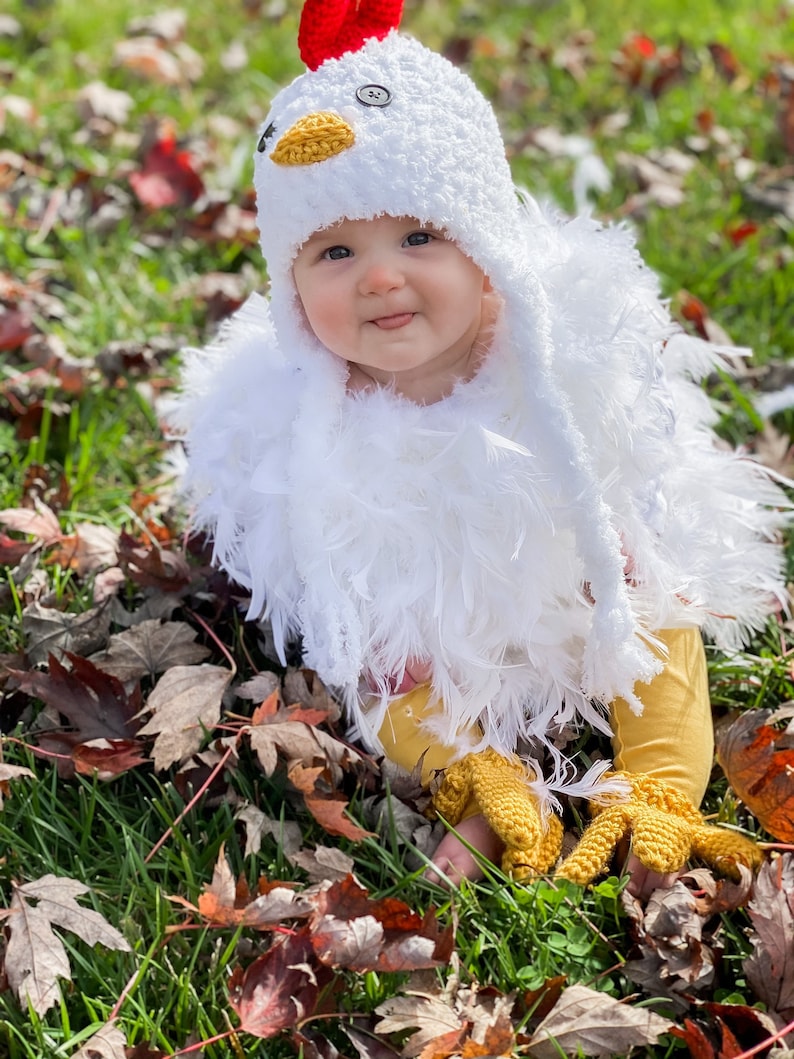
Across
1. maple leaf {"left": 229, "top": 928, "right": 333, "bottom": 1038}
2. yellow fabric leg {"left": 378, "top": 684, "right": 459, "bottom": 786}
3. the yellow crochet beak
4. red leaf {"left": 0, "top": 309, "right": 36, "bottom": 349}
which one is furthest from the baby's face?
red leaf {"left": 0, "top": 309, "right": 36, "bottom": 349}

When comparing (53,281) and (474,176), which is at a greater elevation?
(474,176)

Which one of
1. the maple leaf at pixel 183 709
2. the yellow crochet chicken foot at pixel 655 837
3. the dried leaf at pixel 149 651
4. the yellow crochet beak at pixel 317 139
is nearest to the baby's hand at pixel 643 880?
the yellow crochet chicken foot at pixel 655 837

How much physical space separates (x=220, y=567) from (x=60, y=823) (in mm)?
547

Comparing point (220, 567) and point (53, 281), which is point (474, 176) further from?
point (53, 281)

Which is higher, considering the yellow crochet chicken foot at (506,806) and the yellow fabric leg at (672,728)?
the yellow fabric leg at (672,728)

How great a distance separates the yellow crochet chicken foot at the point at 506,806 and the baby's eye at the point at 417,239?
2.74 ft

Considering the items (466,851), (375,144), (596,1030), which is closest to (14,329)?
(375,144)

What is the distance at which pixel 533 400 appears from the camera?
5.68 ft

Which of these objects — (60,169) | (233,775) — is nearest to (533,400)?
(233,775)

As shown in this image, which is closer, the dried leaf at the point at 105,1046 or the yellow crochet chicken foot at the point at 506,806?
the dried leaf at the point at 105,1046

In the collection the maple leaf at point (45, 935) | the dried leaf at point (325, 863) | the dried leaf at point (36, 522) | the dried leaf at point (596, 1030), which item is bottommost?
the maple leaf at point (45, 935)

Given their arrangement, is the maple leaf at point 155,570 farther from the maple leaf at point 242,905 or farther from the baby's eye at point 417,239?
the baby's eye at point 417,239

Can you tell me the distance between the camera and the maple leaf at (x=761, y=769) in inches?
68.9

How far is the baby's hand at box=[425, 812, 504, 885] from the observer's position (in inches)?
68.3
